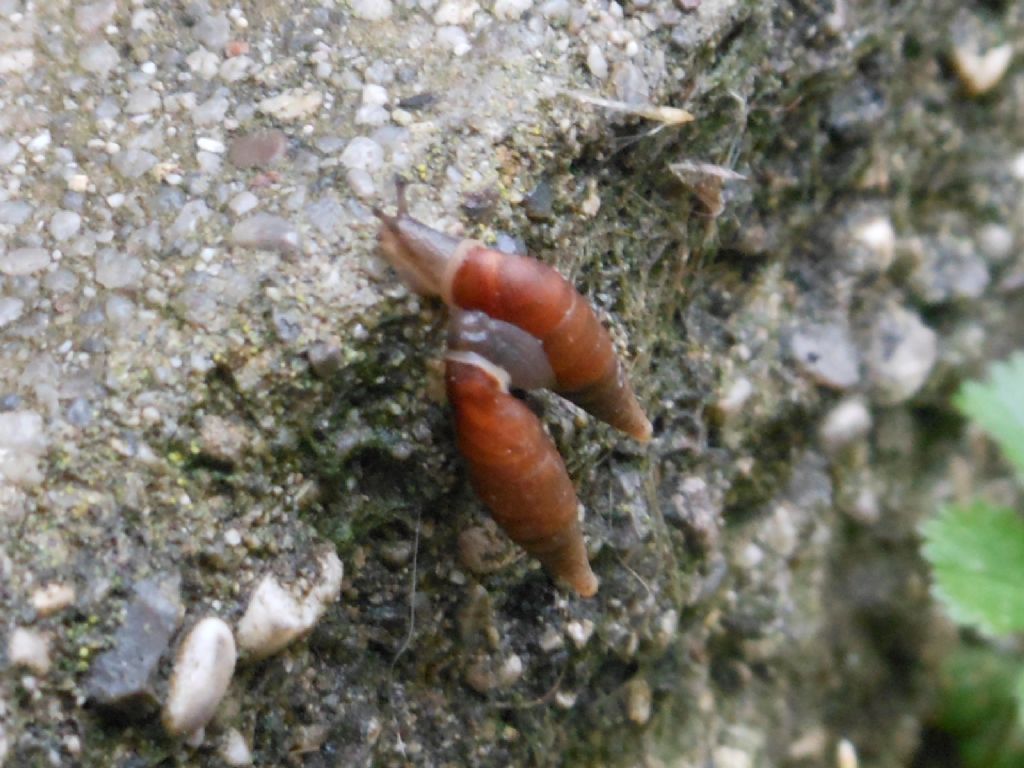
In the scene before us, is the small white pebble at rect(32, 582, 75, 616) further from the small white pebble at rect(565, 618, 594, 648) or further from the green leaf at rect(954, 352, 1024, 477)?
the green leaf at rect(954, 352, 1024, 477)

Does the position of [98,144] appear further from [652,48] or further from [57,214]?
[652,48]

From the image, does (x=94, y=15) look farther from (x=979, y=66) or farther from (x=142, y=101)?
(x=979, y=66)

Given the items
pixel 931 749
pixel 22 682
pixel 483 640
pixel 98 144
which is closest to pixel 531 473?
pixel 483 640

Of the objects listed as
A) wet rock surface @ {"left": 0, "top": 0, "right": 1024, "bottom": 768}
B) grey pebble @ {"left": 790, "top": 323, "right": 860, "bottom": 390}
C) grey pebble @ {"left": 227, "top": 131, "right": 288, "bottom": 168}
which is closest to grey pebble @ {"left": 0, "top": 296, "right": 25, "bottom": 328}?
wet rock surface @ {"left": 0, "top": 0, "right": 1024, "bottom": 768}

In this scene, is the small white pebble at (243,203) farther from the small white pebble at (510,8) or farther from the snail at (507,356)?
the small white pebble at (510,8)

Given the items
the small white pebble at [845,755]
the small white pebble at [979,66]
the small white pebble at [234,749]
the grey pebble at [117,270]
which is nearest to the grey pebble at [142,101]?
the grey pebble at [117,270]

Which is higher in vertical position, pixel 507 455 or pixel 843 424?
pixel 507 455

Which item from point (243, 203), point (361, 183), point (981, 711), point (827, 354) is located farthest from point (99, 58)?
point (981, 711)
